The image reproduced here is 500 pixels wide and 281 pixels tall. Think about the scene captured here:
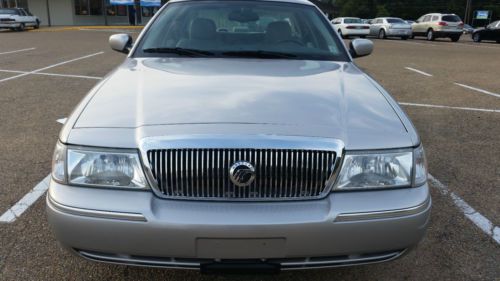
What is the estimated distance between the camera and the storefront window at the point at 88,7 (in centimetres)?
3732

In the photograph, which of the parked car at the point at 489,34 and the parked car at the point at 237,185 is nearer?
the parked car at the point at 237,185

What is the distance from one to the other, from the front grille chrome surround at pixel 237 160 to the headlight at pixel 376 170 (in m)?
0.07

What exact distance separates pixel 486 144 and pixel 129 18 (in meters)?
40.1

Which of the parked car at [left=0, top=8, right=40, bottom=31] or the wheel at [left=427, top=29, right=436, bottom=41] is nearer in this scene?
the parked car at [left=0, top=8, right=40, bottom=31]

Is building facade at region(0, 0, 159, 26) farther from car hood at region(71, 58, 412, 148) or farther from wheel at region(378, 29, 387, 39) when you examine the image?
car hood at region(71, 58, 412, 148)

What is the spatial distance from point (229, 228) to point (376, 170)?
757 mm

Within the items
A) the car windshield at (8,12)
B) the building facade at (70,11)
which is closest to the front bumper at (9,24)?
the car windshield at (8,12)

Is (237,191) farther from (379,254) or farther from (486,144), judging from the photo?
(486,144)

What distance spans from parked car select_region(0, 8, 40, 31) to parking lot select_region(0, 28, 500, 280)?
67.1ft

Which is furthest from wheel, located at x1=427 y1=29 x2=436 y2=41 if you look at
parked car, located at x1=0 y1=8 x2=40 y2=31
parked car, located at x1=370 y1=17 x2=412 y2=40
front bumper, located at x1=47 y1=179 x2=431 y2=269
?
front bumper, located at x1=47 y1=179 x2=431 y2=269

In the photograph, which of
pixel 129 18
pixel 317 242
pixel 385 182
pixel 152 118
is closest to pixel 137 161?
pixel 152 118

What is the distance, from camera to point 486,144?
16.8 ft

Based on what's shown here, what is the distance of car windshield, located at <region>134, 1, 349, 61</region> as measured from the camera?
133 inches

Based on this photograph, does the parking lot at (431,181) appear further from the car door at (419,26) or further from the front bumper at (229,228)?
the car door at (419,26)
